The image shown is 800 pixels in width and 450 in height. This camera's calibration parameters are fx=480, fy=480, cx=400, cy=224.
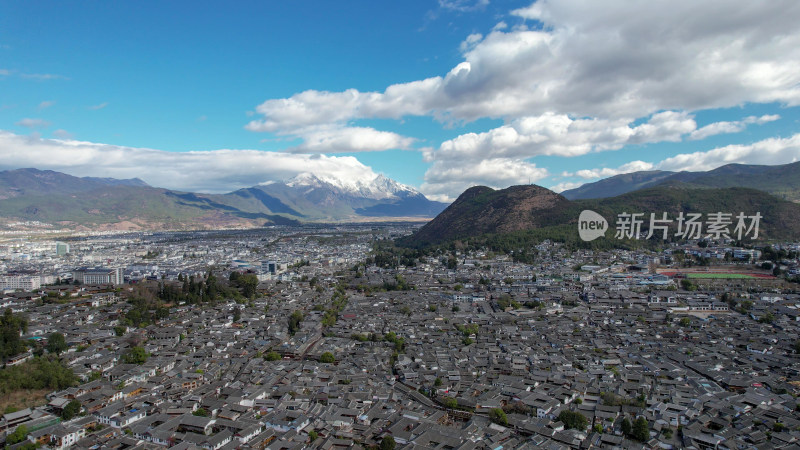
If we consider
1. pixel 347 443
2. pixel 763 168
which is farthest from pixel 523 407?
pixel 763 168

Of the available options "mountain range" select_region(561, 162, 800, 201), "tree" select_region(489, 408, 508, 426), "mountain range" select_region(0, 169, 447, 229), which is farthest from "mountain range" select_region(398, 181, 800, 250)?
"mountain range" select_region(0, 169, 447, 229)

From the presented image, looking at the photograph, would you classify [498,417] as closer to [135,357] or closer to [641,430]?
[641,430]

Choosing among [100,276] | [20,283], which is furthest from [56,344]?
[20,283]

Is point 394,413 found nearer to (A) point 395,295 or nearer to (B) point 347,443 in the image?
(B) point 347,443
